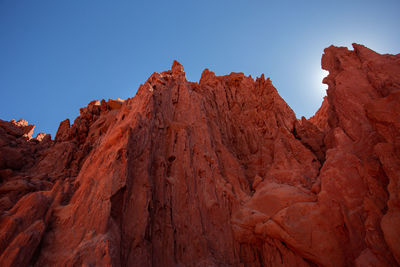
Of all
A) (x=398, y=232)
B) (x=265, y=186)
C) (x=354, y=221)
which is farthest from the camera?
(x=265, y=186)

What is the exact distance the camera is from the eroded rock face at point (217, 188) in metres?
8.59

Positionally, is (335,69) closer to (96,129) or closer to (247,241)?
(247,241)

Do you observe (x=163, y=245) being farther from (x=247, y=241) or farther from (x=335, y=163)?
(x=335, y=163)

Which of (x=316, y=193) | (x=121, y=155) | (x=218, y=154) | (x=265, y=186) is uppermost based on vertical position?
(x=218, y=154)

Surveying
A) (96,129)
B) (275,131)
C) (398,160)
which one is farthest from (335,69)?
(96,129)

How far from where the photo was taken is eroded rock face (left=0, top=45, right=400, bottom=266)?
8.59 m

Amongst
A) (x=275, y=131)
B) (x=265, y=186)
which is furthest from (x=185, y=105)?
(x=265, y=186)

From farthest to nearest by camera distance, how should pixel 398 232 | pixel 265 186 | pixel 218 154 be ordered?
pixel 218 154 < pixel 265 186 < pixel 398 232

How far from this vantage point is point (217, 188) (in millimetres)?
14023

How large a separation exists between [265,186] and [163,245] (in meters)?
6.74

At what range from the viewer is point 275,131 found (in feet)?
58.4

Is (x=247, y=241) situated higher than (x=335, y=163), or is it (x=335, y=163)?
(x=335, y=163)

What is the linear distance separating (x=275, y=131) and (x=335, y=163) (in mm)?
7032

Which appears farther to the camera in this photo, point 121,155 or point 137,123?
point 137,123
